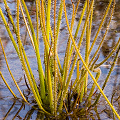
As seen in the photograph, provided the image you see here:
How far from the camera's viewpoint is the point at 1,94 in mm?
1825

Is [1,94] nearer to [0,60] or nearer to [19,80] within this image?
[19,80]

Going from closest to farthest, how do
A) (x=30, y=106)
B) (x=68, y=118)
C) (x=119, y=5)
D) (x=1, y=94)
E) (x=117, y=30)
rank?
1. (x=68, y=118)
2. (x=30, y=106)
3. (x=1, y=94)
4. (x=117, y=30)
5. (x=119, y=5)

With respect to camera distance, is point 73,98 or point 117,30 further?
point 117,30

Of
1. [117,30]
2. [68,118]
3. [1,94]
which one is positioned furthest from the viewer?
[117,30]

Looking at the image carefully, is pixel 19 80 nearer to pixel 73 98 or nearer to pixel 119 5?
pixel 73 98

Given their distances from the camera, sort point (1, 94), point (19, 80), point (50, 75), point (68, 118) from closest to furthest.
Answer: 1. point (50, 75)
2. point (68, 118)
3. point (1, 94)
4. point (19, 80)

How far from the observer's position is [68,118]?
1588 mm

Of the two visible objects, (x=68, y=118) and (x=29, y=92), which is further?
(x=29, y=92)

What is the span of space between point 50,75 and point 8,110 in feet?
1.57

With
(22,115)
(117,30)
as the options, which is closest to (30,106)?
(22,115)

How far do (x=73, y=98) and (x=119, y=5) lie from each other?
281 centimetres

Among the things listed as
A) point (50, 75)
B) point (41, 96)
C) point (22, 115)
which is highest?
point (50, 75)

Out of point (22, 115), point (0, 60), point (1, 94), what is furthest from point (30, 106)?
point (0, 60)

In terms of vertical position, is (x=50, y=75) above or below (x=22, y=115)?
above
